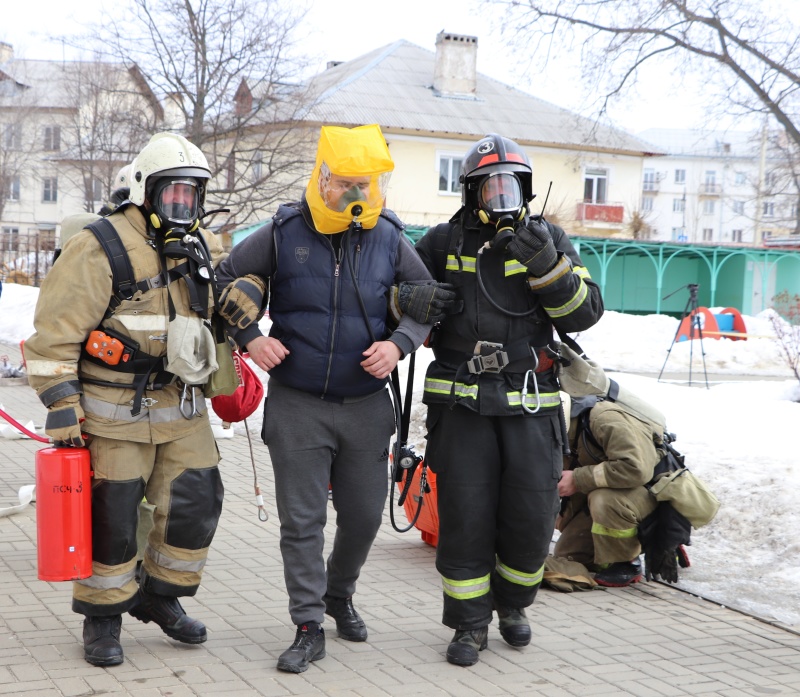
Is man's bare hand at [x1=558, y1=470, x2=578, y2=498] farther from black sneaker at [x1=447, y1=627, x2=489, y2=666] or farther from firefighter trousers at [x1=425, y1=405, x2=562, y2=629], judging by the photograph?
black sneaker at [x1=447, y1=627, x2=489, y2=666]

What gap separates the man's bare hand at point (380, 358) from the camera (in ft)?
12.9

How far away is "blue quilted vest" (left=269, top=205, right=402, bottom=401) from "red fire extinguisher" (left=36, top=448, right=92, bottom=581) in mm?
862

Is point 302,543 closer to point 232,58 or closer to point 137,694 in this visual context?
point 137,694

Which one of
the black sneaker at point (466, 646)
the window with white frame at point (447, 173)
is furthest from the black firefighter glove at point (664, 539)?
the window with white frame at point (447, 173)

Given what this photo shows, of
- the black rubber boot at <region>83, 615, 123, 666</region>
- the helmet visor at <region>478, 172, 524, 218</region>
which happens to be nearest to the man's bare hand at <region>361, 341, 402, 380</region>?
the helmet visor at <region>478, 172, 524, 218</region>

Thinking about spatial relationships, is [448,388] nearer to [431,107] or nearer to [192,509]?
[192,509]

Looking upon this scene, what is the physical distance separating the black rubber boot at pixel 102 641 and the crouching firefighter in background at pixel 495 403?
1.34 meters

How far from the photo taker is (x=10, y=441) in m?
9.23

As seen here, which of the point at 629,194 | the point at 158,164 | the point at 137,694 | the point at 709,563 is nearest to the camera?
the point at 137,694

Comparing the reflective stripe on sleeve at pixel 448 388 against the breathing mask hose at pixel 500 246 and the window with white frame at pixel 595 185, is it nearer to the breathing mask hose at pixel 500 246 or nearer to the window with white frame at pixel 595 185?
the breathing mask hose at pixel 500 246

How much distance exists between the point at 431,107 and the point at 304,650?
3654cm

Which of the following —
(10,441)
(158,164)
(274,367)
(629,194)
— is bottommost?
(10,441)

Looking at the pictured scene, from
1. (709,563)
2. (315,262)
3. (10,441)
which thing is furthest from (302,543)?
(10,441)

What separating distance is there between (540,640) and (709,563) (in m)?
1.78
